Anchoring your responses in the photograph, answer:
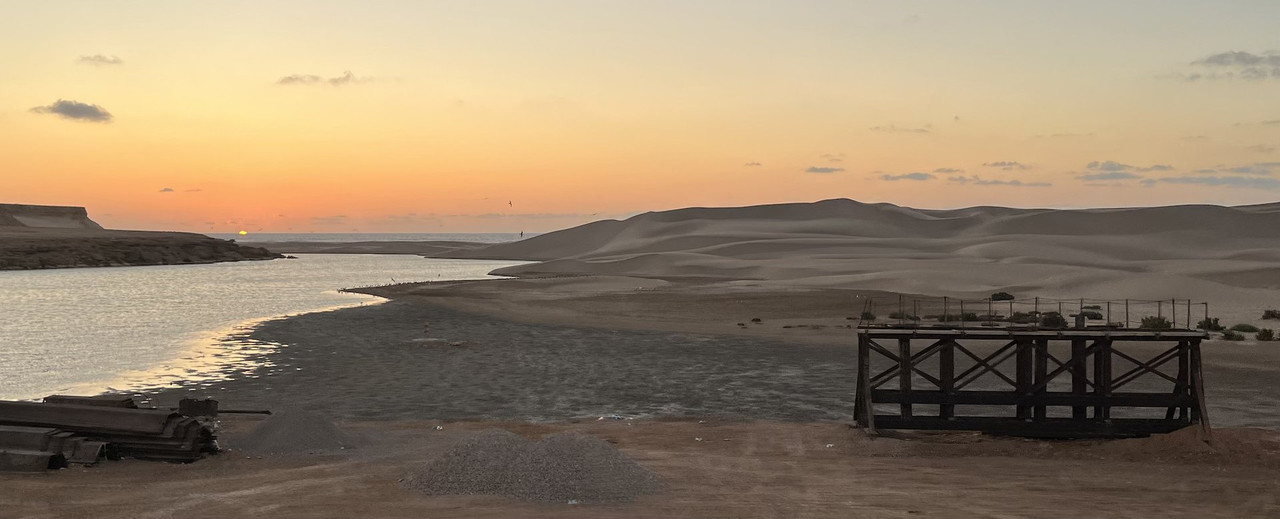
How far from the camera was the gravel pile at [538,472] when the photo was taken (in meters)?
13.2

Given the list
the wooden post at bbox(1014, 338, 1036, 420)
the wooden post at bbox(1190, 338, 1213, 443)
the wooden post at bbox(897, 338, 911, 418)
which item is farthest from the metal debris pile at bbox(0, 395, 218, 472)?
the wooden post at bbox(1190, 338, 1213, 443)

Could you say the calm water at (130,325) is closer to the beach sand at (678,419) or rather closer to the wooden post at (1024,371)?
the beach sand at (678,419)

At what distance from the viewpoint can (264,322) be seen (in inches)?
1666

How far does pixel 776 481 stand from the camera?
47.2 ft

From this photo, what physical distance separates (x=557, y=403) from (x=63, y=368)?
16225mm

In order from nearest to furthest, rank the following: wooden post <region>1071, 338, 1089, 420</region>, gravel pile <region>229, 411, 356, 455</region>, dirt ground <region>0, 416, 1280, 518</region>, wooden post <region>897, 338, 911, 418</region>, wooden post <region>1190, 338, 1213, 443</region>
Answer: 1. dirt ground <region>0, 416, 1280, 518</region>
2. gravel pile <region>229, 411, 356, 455</region>
3. wooden post <region>1190, 338, 1213, 443</region>
4. wooden post <region>897, 338, 911, 418</region>
5. wooden post <region>1071, 338, 1089, 420</region>

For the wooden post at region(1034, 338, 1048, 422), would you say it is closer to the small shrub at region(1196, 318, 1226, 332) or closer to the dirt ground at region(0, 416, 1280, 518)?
the dirt ground at region(0, 416, 1280, 518)

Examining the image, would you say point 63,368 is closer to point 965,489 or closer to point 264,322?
point 264,322

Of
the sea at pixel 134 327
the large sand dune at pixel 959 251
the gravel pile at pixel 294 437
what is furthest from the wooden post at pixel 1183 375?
the large sand dune at pixel 959 251

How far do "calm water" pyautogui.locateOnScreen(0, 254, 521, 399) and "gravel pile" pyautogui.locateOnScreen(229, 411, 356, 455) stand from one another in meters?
10.1

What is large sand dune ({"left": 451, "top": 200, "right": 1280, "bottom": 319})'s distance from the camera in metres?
58.0

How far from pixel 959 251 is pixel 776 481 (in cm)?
10526

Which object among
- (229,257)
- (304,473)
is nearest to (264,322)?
(304,473)

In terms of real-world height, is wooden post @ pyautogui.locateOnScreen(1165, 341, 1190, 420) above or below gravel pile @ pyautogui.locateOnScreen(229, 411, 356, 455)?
above
